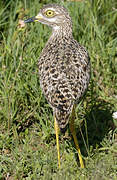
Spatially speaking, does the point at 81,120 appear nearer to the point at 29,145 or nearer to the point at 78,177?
the point at 29,145

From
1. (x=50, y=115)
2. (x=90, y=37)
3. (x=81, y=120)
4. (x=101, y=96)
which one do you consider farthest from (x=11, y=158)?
(x=90, y=37)

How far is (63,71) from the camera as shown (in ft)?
13.1

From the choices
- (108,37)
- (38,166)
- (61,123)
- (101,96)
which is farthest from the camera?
(108,37)

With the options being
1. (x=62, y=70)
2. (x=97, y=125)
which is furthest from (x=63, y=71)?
(x=97, y=125)

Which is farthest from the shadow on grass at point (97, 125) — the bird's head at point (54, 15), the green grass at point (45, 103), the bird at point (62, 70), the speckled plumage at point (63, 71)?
the bird's head at point (54, 15)

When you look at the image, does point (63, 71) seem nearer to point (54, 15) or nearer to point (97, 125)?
point (54, 15)

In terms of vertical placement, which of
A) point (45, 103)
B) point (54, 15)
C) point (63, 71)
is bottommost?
point (45, 103)

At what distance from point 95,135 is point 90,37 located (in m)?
1.40

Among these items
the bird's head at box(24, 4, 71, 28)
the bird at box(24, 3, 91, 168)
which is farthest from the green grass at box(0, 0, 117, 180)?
the bird's head at box(24, 4, 71, 28)

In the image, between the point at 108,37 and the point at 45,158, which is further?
the point at 108,37

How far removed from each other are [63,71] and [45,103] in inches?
40.5

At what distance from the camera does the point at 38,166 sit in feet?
13.9

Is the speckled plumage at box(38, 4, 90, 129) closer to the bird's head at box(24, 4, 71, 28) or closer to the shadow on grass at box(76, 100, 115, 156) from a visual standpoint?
the bird's head at box(24, 4, 71, 28)

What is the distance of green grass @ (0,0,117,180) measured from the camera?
14.2 ft
